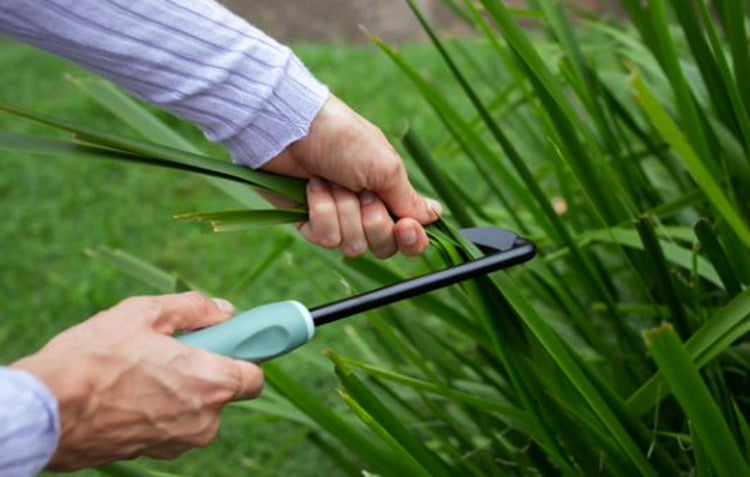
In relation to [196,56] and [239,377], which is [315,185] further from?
[239,377]

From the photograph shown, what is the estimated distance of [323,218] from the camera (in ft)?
3.67

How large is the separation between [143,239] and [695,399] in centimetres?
206

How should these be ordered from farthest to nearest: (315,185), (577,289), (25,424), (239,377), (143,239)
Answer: (143,239)
(577,289)
(315,185)
(239,377)
(25,424)

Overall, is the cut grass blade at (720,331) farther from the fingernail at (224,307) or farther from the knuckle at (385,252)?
the fingernail at (224,307)

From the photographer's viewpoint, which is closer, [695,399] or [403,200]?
[695,399]

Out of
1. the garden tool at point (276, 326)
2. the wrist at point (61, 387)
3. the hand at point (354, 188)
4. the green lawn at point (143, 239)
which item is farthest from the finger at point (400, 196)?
the green lawn at point (143, 239)

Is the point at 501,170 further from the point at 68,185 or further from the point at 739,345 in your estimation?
the point at 68,185

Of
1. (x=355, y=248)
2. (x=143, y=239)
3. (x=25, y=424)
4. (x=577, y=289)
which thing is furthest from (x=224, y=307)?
(x=143, y=239)

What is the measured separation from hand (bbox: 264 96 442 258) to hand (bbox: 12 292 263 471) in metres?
0.24

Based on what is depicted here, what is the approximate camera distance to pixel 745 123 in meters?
1.21

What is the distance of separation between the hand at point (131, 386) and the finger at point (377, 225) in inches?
9.8

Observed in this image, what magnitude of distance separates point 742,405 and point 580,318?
0.28 metres

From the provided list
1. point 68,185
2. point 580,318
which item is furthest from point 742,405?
point 68,185

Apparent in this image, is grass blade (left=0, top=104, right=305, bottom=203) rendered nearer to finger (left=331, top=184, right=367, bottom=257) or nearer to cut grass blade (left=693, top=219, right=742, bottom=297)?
finger (left=331, top=184, right=367, bottom=257)
